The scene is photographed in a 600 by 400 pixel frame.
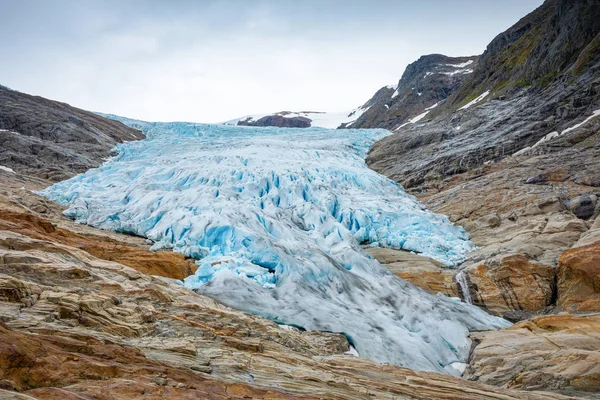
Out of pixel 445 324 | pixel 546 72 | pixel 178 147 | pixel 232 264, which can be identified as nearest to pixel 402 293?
pixel 445 324

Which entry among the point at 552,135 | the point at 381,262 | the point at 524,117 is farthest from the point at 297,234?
the point at 524,117

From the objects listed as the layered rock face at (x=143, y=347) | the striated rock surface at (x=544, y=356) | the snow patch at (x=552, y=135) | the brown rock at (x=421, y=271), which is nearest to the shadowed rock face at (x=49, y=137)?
the layered rock face at (x=143, y=347)

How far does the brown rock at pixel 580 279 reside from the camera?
15.0 meters

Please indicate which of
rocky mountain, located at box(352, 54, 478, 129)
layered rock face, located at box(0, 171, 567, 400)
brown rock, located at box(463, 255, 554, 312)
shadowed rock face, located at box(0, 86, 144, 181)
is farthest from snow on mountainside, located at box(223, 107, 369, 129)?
layered rock face, located at box(0, 171, 567, 400)

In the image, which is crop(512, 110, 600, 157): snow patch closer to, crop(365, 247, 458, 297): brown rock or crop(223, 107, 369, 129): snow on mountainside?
crop(365, 247, 458, 297): brown rock

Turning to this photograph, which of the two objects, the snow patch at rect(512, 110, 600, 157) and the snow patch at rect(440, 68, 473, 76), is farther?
the snow patch at rect(440, 68, 473, 76)

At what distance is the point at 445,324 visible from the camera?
47.3 feet

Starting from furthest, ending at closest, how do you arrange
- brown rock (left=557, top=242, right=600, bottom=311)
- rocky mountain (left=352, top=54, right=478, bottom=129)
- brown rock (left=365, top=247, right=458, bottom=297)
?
rocky mountain (left=352, top=54, right=478, bottom=129)
brown rock (left=365, top=247, right=458, bottom=297)
brown rock (left=557, top=242, right=600, bottom=311)

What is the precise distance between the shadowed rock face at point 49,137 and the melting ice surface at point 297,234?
2.86 metres

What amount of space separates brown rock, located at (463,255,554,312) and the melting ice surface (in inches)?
63.0

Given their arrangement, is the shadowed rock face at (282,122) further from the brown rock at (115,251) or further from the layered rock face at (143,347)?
the layered rock face at (143,347)

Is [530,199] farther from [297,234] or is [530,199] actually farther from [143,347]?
[143,347]

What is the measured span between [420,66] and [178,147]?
3241 inches

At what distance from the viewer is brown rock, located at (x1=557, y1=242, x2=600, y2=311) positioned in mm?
15039
